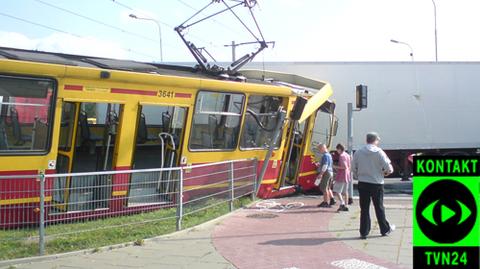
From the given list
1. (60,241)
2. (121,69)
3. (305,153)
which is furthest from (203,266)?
(305,153)

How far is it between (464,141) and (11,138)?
14981 millimetres

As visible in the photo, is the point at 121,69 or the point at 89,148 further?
the point at 89,148

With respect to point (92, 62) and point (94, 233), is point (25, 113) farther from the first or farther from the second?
point (94, 233)

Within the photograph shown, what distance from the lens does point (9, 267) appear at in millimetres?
6277

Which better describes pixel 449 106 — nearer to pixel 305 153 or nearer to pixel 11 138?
pixel 305 153

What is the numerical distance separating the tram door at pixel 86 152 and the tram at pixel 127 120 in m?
0.02

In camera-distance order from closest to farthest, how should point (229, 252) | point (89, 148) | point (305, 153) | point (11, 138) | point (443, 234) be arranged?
point (443, 234) → point (229, 252) → point (11, 138) → point (89, 148) → point (305, 153)

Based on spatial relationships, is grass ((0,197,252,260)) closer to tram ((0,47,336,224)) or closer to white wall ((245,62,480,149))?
tram ((0,47,336,224))

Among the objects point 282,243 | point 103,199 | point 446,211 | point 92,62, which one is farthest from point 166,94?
point 446,211

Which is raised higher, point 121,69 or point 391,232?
point 121,69

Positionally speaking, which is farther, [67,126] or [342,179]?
[342,179]

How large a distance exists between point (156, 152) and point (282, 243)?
428 cm

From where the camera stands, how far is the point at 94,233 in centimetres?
796

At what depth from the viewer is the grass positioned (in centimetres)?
706
